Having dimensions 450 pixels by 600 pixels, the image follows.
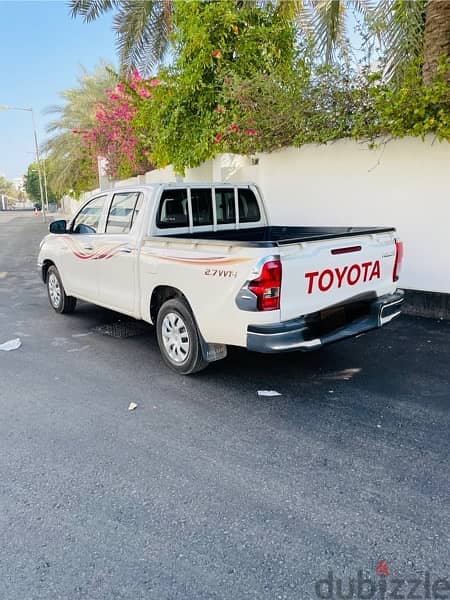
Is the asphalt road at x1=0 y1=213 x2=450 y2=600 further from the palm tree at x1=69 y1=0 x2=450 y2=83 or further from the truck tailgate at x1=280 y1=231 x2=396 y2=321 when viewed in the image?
the palm tree at x1=69 y1=0 x2=450 y2=83

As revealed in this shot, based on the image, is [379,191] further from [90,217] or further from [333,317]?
[90,217]

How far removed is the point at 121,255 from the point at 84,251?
104cm

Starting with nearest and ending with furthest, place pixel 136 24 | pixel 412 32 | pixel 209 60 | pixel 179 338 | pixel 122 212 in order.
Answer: pixel 179 338, pixel 122 212, pixel 412 32, pixel 209 60, pixel 136 24

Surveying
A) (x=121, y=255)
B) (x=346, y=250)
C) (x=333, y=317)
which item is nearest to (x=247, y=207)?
(x=121, y=255)

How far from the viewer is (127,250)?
5.12 metres

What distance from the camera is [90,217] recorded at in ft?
20.2

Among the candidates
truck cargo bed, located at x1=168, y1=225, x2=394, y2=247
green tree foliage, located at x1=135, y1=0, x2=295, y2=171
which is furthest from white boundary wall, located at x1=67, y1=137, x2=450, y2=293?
truck cargo bed, located at x1=168, y1=225, x2=394, y2=247

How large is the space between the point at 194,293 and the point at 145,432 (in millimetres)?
1337

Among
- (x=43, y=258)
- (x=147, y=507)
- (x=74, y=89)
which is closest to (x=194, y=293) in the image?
(x=147, y=507)

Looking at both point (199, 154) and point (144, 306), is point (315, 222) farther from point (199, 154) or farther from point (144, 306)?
point (144, 306)

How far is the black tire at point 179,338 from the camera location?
444cm

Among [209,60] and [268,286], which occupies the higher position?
[209,60]

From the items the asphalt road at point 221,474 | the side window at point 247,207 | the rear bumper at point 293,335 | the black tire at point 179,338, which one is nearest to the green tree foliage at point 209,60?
the side window at point 247,207

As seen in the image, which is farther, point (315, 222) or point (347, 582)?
point (315, 222)
